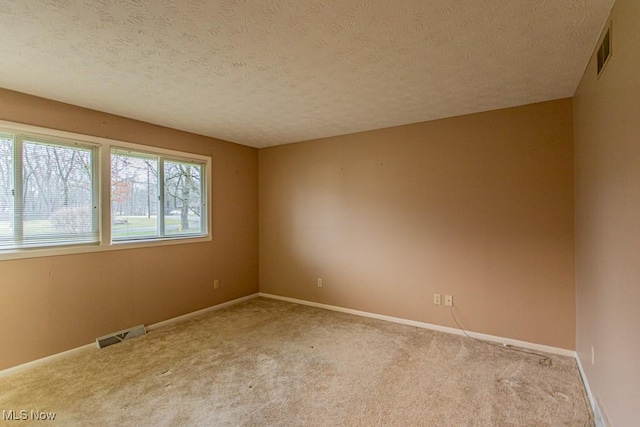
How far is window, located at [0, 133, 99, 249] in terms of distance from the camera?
103 inches

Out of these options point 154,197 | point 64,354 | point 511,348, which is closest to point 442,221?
point 511,348

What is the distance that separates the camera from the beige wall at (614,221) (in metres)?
1.39

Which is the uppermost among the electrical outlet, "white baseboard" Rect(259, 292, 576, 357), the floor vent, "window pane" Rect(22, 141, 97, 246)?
"window pane" Rect(22, 141, 97, 246)

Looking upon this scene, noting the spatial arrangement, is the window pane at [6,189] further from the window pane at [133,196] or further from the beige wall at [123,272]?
the window pane at [133,196]

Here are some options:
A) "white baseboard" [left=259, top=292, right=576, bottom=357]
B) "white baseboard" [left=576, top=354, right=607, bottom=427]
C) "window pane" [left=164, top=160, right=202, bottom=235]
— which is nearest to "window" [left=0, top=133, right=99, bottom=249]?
"window pane" [left=164, top=160, right=202, bottom=235]

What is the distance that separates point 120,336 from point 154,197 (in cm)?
155

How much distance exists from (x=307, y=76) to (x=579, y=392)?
3096 mm

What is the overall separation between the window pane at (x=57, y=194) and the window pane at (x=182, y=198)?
0.83 meters

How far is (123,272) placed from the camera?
3.35 metres

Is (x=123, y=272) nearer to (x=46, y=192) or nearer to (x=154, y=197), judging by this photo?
(x=154, y=197)

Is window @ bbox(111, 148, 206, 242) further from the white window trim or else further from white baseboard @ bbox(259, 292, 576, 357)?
white baseboard @ bbox(259, 292, 576, 357)

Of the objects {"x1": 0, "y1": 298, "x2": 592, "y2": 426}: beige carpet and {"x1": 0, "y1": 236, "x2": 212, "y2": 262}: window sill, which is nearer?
{"x1": 0, "y1": 298, "x2": 592, "y2": 426}: beige carpet

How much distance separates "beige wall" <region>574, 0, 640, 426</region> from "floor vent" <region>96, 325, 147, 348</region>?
12.9 ft

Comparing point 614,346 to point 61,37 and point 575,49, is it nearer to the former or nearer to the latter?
point 575,49
